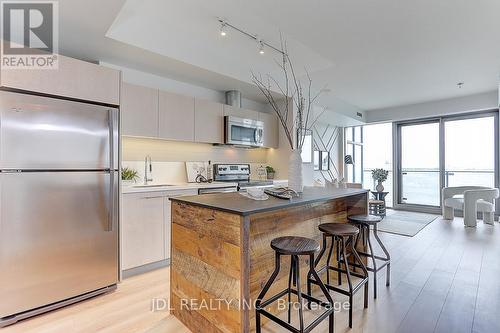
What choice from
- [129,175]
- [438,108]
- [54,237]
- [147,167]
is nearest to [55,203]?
[54,237]

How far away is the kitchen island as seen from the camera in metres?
1.57

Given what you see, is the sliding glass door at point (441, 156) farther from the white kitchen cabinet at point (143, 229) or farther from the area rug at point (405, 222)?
the white kitchen cabinet at point (143, 229)

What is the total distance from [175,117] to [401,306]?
3154mm

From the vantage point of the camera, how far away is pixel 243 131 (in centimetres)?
417

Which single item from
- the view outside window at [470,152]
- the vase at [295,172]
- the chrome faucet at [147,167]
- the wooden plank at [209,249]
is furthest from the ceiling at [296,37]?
the wooden plank at [209,249]

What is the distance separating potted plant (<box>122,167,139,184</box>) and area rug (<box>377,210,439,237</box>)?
4246mm

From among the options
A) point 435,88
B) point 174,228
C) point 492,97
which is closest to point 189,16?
point 174,228

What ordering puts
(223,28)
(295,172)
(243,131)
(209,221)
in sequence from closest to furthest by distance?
(209,221), (295,172), (223,28), (243,131)

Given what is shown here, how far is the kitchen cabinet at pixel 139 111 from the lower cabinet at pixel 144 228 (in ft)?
2.56

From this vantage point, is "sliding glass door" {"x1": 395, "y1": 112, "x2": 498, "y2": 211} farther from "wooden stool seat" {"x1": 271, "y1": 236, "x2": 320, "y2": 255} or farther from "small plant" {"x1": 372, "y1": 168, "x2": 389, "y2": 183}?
"wooden stool seat" {"x1": 271, "y1": 236, "x2": 320, "y2": 255}

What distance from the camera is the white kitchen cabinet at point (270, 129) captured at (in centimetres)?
461

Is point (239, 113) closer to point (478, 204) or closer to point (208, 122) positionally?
point (208, 122)

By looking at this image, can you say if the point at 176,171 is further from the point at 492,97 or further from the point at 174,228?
the point at 492,97

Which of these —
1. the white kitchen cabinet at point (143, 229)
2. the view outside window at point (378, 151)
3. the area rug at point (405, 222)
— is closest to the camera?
the white kitchen cabinet at point (143, 229)
